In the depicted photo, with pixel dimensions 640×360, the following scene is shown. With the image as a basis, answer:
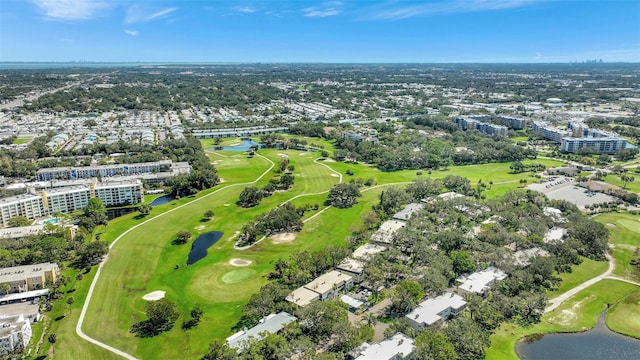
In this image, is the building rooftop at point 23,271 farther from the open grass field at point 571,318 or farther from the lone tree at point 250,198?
the open grass field at point 571,318

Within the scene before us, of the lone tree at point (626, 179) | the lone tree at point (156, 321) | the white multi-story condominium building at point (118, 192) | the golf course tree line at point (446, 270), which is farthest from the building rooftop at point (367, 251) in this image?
the lone tree at point (626, 179)

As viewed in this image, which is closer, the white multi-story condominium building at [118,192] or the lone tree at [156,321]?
the lone tree at [156,321]

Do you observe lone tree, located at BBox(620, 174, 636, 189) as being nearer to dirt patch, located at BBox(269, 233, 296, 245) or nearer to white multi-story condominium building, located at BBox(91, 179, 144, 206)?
dirt patch, located at BBox(269, 233, 296, 245)

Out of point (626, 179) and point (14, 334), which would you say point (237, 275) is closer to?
point (14, 334)

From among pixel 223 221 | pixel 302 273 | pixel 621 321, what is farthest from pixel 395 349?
pixel 223 221

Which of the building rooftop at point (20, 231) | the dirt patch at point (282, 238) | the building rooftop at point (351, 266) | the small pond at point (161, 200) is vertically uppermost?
the building rooftop at point (20, 231)

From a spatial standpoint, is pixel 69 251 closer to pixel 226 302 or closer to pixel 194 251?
pixel 194 251
